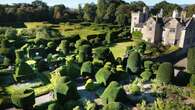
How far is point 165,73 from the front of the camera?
35.3 metres

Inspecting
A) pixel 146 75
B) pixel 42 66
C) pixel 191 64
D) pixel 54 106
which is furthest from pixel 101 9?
pixel 54 106

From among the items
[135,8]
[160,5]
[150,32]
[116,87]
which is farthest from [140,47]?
[160,5]

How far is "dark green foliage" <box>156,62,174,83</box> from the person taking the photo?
35312mm

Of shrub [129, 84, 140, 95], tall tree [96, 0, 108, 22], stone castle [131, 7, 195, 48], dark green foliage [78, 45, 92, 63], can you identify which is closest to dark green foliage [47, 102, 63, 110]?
shrub [129, 84, 140, 95]

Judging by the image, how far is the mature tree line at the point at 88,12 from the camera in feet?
301

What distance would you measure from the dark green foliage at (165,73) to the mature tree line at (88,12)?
55.4 m

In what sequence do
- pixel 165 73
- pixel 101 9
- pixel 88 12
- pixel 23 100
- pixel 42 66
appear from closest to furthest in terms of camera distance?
pixel 23 100, pixel 165 73, pixel 42 66, pixel 101 9, pixel 88 12

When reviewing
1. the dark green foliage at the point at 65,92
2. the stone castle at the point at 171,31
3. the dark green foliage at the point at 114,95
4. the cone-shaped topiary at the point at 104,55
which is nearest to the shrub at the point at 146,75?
the cone-shaped topiary at the point at 104,55

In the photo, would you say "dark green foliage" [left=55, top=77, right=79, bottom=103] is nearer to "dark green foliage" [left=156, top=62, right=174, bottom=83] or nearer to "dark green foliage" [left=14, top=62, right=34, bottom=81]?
"dark green foliage" [left=14, top=62, right=34, bottom=81]

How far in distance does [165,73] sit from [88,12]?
239 ft

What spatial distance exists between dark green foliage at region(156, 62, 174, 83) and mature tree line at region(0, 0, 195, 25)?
182 ft

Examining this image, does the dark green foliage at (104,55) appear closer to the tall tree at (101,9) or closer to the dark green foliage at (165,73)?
the dark green foliage at (165,73)

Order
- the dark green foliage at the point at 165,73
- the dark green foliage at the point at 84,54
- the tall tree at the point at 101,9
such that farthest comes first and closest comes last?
the tall tree at the point at 101,9 < the dark green foliage at the point at 84,54 < the dark green foliage at the point at 165,73

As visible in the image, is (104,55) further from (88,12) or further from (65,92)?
(88,12)
